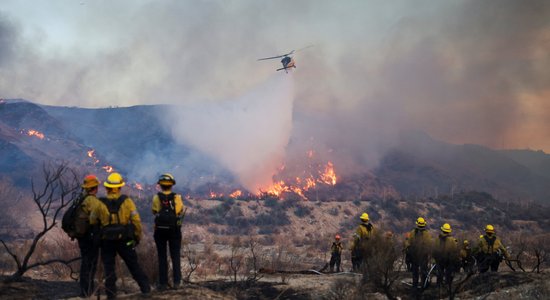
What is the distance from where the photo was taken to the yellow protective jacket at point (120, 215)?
6.89m

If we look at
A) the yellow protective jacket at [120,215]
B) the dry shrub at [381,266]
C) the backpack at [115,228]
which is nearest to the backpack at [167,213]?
the yellow protective jacket at [120,215]

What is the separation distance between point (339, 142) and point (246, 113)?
26.1m

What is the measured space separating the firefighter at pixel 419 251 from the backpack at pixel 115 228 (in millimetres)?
7437

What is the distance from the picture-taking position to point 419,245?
37.1ft

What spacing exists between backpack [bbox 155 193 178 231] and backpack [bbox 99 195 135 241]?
64cm

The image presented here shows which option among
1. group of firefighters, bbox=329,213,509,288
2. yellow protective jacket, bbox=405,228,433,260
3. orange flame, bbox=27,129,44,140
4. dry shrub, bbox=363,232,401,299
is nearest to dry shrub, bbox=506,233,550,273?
group of firefighters, bbox=329,213,509,288

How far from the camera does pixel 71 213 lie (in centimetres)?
689

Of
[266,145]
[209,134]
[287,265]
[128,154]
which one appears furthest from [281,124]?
[287,265]

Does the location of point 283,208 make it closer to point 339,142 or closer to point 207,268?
point 207,268

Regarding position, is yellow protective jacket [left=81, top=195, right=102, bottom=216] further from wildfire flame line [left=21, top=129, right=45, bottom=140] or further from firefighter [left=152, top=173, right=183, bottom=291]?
wildfire flame line [left=21, top=129, right=45, bottom=140]

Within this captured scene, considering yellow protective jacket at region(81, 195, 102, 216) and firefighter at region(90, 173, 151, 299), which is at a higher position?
yellow protective jacket at region(81, 195, 102, 216)

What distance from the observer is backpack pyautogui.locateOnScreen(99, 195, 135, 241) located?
6820 mm

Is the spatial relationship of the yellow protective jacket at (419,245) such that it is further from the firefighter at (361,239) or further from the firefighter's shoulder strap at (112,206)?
the firefighter's shoulder strap at (112,206)

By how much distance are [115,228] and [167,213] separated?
987 millimetres
